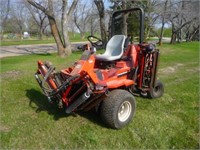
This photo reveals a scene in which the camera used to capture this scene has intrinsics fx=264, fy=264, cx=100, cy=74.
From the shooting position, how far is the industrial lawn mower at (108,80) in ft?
12.8

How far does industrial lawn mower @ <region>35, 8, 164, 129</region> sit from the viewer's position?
12.8 ft

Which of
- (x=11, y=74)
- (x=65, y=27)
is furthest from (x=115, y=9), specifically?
(x=11, y=74)

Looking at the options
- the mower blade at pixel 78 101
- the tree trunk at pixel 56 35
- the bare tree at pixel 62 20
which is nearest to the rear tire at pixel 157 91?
the mower blade at pixel 78 101

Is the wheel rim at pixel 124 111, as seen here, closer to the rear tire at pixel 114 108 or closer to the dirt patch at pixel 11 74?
the rear tire at pixel 114 108

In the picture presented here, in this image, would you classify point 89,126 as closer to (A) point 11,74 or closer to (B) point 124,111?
(B) point 124,111

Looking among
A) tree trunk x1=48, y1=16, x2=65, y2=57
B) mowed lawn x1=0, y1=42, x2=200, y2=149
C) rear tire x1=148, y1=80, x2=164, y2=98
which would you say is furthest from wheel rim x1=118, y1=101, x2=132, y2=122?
tree trunk x1=48, y1=16, x2=65, y2=57

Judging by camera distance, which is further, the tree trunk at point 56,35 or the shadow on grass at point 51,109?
the tree trunk at point 56,35

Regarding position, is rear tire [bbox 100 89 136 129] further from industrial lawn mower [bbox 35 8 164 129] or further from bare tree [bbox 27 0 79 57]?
bare tree [bbox 27 0 79 57]

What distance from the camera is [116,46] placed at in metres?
5.18

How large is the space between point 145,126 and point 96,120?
0.81 m

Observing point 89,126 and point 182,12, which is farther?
point 182,12

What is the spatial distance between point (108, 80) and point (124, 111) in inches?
22.7

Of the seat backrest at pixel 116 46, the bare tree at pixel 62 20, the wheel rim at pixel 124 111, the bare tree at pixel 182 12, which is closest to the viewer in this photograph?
the wheel rim at pixel 124 111

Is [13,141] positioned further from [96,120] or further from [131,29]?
[131,29]
